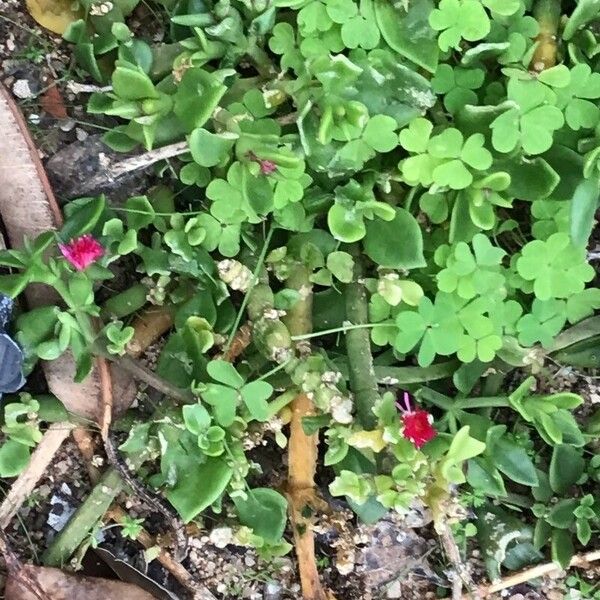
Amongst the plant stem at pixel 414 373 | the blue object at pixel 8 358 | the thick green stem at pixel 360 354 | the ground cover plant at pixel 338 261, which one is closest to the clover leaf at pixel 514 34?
the ground cover plant at pixel 338 261

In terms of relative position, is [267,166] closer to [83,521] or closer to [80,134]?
[80,134]

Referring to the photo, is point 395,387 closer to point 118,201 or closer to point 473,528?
point 473,528

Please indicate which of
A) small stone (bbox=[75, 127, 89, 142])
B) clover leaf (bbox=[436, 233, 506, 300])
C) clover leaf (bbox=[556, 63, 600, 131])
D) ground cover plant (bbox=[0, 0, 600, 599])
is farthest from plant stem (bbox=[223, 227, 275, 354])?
clover leaf (bbox=[556, 63, 600, 131])

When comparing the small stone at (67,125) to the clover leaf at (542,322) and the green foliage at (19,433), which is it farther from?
the clover leaf at (542,322)

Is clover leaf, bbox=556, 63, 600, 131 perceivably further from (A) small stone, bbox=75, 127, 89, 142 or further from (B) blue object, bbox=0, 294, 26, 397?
(B) blue object, bbox=0, 294, 26, 397

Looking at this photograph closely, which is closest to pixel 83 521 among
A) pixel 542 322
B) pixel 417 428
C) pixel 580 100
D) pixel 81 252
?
pixel 81 252

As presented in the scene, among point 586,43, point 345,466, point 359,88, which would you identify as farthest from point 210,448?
point 586,43

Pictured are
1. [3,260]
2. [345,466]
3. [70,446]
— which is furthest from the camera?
[70,446]
